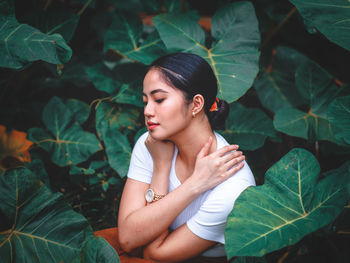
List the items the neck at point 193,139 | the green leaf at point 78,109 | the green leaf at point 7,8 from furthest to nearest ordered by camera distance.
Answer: the green leaf at point 78,109 < the green leaf at point 7,8 < the neck at point 193,139

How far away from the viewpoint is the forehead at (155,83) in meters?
1.12

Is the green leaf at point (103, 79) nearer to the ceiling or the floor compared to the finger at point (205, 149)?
nearer to the floor

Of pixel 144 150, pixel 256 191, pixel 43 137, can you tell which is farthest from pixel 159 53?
pixel 256 191

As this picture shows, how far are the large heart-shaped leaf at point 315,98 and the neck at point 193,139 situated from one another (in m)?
0.64

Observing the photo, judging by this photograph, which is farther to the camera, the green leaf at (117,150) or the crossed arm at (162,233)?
the green leaf at (117,150)

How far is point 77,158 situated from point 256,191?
117 centimetres

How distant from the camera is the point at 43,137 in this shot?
73.9 inches

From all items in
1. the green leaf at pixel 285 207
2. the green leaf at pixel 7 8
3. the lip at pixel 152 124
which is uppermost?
the green leaf at pixel 7 8

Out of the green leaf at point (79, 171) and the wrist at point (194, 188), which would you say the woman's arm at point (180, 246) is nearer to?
the wrist at point (194, 188)

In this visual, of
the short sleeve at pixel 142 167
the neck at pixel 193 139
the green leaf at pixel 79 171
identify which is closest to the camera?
the neck at pixel 193 139

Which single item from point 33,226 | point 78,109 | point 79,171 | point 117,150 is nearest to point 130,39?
point 78,109

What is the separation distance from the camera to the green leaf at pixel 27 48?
1.38 m

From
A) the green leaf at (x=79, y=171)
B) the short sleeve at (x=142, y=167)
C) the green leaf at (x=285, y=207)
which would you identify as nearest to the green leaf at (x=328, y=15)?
the green leaf at (x=285, y=207)

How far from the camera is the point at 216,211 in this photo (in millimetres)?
1096
